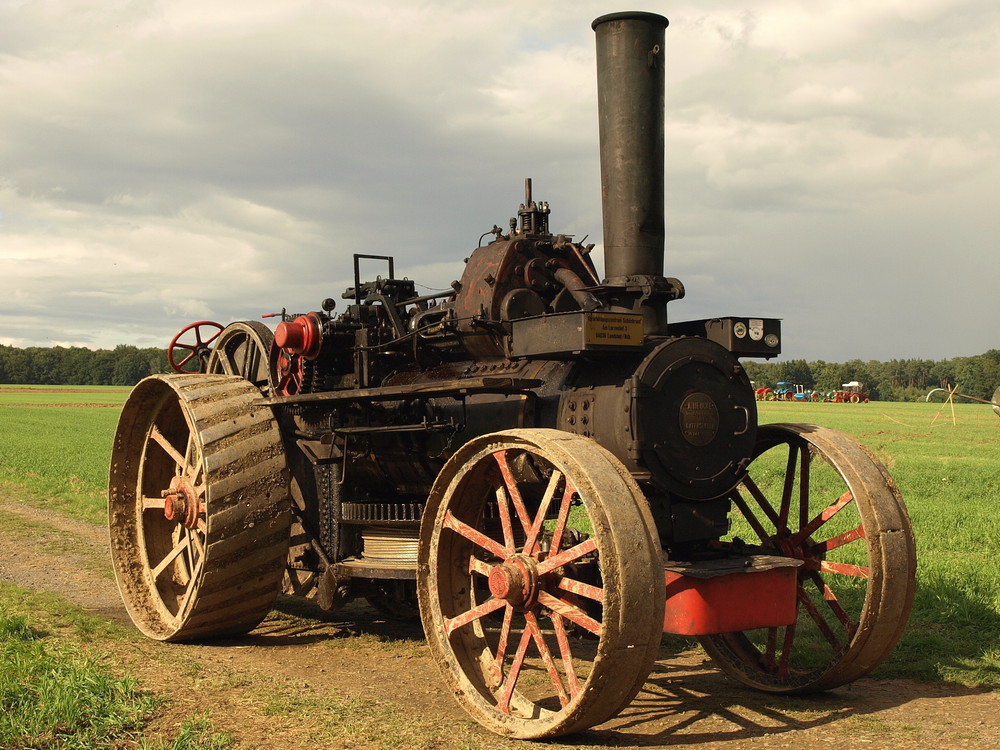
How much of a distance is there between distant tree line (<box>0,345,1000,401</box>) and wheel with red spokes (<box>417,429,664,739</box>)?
78.5m

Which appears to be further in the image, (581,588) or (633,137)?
(633,137)

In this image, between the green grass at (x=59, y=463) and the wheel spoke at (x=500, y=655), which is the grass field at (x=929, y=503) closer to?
the green grass at (x=59, y=463)

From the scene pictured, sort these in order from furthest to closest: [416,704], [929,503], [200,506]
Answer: [929,503] → [200,506] → [416,704]

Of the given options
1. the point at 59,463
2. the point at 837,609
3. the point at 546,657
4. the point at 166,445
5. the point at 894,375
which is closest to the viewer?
the point at 546,657

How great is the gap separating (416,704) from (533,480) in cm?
134

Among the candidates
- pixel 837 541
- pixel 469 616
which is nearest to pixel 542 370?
pixel 469 616

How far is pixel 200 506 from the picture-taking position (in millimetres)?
6844

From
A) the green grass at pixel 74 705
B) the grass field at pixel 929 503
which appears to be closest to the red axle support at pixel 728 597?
the grass field at pixel 929 503

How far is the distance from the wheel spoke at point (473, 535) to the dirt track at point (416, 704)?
85 centimetres

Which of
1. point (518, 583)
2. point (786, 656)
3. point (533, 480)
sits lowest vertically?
point (786, 656)

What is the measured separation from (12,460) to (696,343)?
19815 mm

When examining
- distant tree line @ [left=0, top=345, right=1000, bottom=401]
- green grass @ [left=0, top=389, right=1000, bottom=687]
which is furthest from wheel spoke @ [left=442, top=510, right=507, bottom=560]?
distant tree line @ [left=0, top=345, right=1000, bottom=401]

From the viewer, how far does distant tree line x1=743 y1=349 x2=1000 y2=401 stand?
367 feet

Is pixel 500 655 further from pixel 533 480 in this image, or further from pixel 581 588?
pixel 533 480
